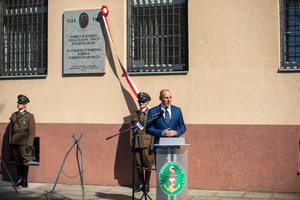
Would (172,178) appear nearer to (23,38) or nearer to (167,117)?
(167,117)

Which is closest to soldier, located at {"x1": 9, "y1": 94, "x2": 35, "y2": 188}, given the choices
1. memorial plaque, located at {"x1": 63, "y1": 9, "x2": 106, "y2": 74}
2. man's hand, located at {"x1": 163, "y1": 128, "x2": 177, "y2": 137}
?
memorial plaque, located at {"x1": 63, "y1": 9, "x2": 106, "y2": 74}

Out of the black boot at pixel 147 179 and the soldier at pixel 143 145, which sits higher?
the soldier at pixel 143 145

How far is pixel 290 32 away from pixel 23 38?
254 inches

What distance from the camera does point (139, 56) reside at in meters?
7.71

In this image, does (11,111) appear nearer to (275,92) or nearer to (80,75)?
(80,75)

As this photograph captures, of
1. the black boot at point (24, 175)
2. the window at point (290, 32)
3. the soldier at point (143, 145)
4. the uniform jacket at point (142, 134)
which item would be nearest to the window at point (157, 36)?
the soldier at point (143, 145)

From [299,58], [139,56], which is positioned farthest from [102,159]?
[299,58]

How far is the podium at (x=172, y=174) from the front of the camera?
15.5 ft

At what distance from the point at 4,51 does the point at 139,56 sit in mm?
3716

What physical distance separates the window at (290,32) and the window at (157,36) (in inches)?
80.8

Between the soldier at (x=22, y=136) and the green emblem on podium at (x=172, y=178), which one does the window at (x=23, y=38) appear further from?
the green emblem on podium at (x=172, y=178)

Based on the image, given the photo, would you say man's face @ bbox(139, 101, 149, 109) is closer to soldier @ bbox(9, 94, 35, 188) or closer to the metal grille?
soldier @ bbox(9, 94, 35, 188)

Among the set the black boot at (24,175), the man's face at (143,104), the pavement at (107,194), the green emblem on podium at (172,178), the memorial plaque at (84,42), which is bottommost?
the pavement at (107,194)

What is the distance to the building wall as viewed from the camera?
6656 millimetres
